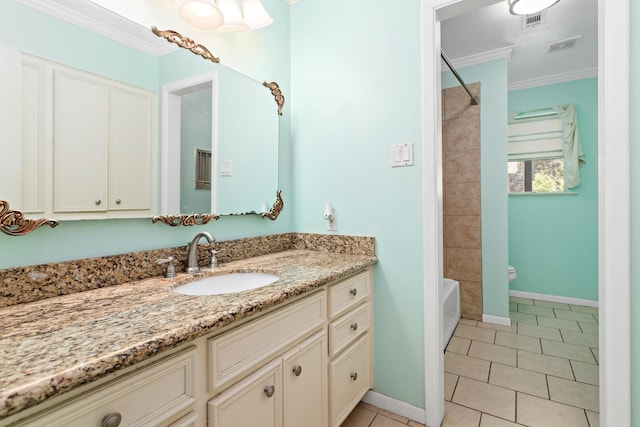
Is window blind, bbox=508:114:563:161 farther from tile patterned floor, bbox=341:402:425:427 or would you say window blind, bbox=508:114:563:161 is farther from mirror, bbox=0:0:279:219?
tile patterned floor, bbox=341:402:425:427

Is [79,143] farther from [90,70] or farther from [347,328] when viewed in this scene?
[347,328]

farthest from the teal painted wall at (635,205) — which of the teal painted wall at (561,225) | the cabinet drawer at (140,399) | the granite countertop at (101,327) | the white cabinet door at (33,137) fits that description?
the teal painted wall at (561,225)

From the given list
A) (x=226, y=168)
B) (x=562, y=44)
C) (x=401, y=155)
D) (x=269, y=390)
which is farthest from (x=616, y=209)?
(x=562, y=44)

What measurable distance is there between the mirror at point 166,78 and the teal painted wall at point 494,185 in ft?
7.01

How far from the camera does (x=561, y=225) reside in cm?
354

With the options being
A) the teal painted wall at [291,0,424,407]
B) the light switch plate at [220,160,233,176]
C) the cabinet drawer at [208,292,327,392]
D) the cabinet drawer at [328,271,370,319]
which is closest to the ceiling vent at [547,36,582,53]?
the teal painted wall at [291,0,424,407]

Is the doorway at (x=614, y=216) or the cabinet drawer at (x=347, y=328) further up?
the doorway at (x=614, y=216)

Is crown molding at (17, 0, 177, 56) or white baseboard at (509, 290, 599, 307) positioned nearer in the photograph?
crown molding at (17, 0, 177, 56)

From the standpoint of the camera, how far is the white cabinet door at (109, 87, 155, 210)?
3.87 ft

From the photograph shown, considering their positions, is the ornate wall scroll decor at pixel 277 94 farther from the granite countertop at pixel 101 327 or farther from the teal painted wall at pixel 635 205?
the teal painted wall at pixel 635 205

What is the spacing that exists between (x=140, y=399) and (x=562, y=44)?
389cm

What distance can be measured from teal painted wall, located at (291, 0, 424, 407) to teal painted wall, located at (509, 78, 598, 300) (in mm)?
2820

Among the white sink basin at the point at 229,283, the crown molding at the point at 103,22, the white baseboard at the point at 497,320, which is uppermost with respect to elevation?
the crown molding at the point at 103,22

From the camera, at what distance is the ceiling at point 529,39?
2.40 m
